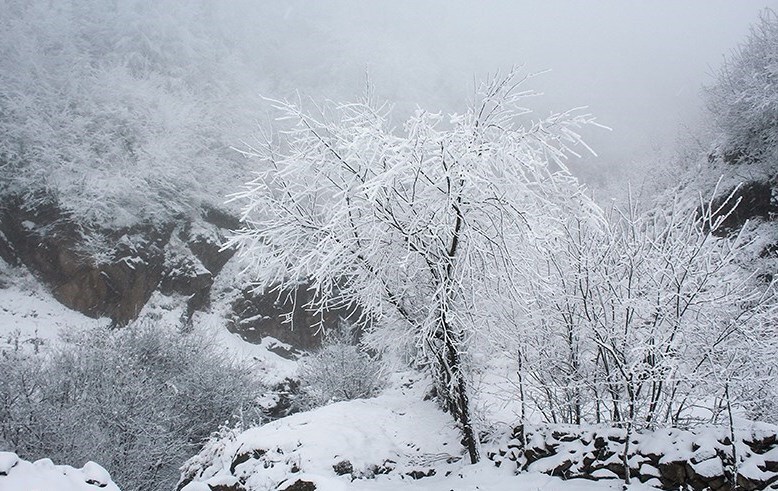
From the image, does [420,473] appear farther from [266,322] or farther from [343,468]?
[266,322]

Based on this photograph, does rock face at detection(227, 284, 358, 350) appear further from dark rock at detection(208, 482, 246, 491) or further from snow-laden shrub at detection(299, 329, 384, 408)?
dark rock at detection(208, 482, 246, 491)

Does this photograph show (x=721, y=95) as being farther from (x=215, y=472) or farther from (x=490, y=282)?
(x=215, y=472)

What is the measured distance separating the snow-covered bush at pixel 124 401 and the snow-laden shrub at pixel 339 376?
3.00 metres

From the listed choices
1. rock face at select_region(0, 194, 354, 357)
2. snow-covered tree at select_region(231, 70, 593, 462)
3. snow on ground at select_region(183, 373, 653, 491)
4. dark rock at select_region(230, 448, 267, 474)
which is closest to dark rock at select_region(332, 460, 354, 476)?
snow on ground at select_region(183, 373, 653, 491)

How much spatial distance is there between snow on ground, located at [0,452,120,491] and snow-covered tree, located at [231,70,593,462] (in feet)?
9.07

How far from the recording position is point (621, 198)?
111 feet

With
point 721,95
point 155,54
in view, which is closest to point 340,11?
point 155,54

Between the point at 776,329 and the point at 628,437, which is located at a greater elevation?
the point at 776,329

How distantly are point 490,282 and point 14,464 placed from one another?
17.6 ft

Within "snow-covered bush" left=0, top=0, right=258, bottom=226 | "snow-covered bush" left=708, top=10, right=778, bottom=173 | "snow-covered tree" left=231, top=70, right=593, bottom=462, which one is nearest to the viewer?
"snow-covered tree" left=231, top=70, right=593, bottom=462

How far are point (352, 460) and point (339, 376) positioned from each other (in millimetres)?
13531

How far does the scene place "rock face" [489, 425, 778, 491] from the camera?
4527 mm

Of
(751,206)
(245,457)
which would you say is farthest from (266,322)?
(751,206)

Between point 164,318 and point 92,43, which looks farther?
point 92,43
